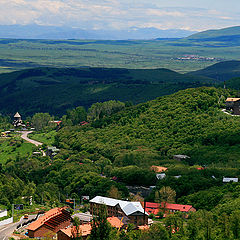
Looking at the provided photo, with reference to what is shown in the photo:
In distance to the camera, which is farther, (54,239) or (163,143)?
(163,143)

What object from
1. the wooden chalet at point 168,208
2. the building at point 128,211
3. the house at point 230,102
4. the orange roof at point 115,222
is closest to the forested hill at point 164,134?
the house at point 230,102

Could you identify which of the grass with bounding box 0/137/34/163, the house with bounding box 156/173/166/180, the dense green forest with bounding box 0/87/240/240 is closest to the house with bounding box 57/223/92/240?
the dense green forest with bounding box 0/87/240/240

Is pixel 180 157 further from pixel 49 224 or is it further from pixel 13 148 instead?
pixel 13 148

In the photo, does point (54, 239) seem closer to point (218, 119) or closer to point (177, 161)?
point (177, 161)

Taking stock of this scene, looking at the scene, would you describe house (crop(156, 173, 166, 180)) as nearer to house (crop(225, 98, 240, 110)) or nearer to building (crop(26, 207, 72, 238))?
building (crop(26, 207, 72, 238))

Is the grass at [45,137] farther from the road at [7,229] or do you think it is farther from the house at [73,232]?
the house at [73,232]

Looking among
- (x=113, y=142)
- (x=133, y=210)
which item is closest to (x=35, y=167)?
(x=113, y=142)

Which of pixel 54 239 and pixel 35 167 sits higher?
pixel 54 239

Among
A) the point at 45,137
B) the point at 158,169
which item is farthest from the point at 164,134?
the point at 45,137
